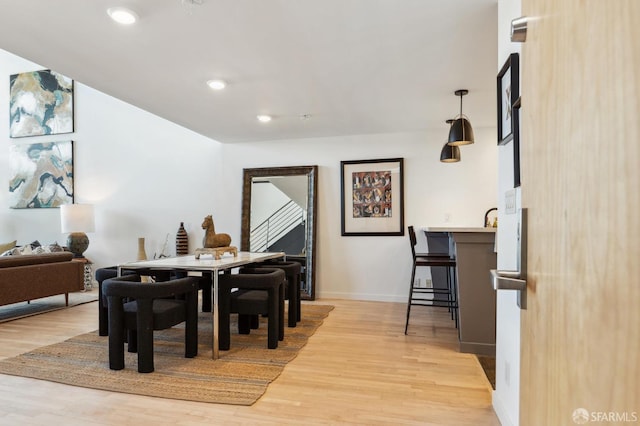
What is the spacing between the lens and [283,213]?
538 cm

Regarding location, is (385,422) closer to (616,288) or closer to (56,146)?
(616,288)

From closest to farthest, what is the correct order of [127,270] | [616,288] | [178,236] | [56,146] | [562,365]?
[616,288]
[562,365]
[127,270]
[178,236]
[56,146]

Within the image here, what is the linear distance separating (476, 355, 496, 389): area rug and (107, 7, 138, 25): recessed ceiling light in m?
3.20

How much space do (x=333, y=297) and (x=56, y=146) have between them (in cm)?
558

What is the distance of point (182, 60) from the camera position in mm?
2734

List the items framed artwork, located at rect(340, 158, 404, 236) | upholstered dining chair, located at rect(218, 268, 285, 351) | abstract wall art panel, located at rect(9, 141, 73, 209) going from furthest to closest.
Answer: abstract wall art panel, located at rect(9, 141, 73, 209)
framed artwork, located at rect(340, 158, 404, 236)
upholstered dining chair, located at rect(218, 268, 285, 351)

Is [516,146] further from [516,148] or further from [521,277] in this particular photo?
[521,277]

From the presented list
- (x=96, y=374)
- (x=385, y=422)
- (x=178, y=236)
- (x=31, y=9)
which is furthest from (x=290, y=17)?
(x=178, y=236)

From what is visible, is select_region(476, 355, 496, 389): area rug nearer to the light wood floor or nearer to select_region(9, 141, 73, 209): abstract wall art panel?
the light wood floor

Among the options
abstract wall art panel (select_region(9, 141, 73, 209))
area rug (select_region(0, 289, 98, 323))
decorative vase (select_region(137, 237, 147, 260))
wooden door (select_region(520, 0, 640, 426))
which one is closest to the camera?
wooden door (select_region(520, 0, 640, 426))

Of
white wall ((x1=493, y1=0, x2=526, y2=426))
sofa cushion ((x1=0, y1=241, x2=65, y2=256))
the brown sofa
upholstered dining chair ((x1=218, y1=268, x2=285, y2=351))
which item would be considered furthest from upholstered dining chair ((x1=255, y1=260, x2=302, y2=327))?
sofa cushion ((x1=0, y1=241, x2=65, y2=256))

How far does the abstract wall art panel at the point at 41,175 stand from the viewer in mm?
6430

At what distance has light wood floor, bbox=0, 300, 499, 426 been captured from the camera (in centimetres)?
201

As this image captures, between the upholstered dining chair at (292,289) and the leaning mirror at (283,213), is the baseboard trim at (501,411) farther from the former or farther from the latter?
the leaning mirror at (283,213)
